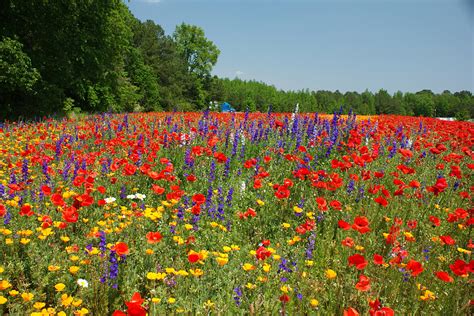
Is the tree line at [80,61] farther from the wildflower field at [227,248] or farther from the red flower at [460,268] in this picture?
the red flower at [460,268]

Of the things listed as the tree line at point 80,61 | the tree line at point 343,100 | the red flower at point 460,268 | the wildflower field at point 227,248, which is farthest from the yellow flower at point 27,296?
the tree line at point 343,100

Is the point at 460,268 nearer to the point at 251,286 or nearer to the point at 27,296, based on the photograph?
the point at 251,286

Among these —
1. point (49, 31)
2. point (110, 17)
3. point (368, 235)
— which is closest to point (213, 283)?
point (368, 235)

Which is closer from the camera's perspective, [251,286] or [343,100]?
[251,286]

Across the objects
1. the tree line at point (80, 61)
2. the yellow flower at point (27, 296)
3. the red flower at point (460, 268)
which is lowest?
the yellow flower at point (27, 296)

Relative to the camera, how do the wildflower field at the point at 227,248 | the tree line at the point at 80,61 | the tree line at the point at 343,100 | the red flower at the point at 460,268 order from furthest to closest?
the tree line at the point at 343,100 < the tree line at the point at 80,61 < the wildflower field at the point at 227,248 < the red flower at the point at 460,268

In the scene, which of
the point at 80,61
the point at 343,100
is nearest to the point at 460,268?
the point at 80,61

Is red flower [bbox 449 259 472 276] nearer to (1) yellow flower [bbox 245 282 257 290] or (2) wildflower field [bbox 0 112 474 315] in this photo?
(2) wildflower field [bbox 0 112 474 315]

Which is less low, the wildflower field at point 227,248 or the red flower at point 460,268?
the red flower at point 460,268

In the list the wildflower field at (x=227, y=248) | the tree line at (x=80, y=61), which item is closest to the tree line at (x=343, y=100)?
the tree line at (x=80, y=61)

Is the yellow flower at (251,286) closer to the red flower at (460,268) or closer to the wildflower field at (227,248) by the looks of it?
the wildflower field at (227,248)

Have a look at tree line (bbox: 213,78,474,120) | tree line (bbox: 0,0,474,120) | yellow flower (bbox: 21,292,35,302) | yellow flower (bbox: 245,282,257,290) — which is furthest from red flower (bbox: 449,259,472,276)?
tree line (bbox: 213,78,474,120)

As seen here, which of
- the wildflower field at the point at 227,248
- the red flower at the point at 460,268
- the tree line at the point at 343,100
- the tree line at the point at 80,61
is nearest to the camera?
the red flower at the point at 460,268

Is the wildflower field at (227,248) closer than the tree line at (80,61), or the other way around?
the wildflower field at (227,248)
